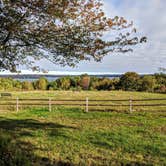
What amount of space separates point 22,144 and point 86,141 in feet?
7.93

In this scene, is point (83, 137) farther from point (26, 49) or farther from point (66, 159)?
point (26, 49)

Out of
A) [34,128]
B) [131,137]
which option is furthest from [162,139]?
[34,128]

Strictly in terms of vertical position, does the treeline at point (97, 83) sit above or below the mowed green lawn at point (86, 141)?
above

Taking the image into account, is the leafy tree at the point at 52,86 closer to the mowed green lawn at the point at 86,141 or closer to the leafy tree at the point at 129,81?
the leafy tree at the point at 129,81

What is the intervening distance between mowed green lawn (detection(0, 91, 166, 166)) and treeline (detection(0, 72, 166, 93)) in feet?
140

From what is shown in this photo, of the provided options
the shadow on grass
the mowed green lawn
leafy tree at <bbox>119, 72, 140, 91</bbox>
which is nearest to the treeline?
leafy tree at <bbox>119, 72, 140, 91</bbox>

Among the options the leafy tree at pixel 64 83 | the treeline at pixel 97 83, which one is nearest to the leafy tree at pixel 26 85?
the treeline at pixel 97 83

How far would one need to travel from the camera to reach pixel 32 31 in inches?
400

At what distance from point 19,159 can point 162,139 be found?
647 cm

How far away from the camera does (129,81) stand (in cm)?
6494

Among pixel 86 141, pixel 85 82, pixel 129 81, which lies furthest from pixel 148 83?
pixel 86 141

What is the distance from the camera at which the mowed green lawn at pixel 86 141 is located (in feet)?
34.8

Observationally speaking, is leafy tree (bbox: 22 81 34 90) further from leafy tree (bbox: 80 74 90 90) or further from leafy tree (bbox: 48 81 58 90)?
leafy tree (bbox: 80 74 90 90)

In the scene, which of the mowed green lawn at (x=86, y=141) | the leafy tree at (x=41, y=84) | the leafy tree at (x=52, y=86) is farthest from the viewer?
the leafy tree at (x=52, y=86)
